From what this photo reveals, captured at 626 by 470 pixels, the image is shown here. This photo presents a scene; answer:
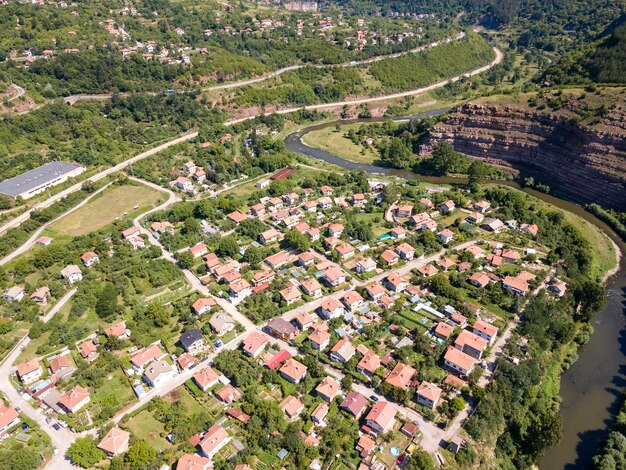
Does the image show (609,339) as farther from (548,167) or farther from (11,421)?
(11,421)

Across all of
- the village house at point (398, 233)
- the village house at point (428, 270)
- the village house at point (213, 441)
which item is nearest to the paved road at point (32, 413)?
the village house at point (213, 441)

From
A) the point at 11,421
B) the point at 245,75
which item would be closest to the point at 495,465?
the point at 11,421

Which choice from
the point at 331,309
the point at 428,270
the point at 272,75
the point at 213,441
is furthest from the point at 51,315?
the point at 272,75

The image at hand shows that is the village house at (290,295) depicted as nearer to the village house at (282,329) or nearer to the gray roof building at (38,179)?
the village house at (282,329)

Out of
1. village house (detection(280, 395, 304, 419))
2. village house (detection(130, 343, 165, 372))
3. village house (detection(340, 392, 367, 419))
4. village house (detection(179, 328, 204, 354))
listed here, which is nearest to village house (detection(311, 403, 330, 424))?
village house (detection(280, 395, 304, 419))

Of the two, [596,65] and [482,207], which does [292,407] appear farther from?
[596,65]

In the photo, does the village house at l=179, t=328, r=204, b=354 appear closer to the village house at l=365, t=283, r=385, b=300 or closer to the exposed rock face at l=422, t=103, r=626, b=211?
the village house at l=365, t=283, r=385, b=300
